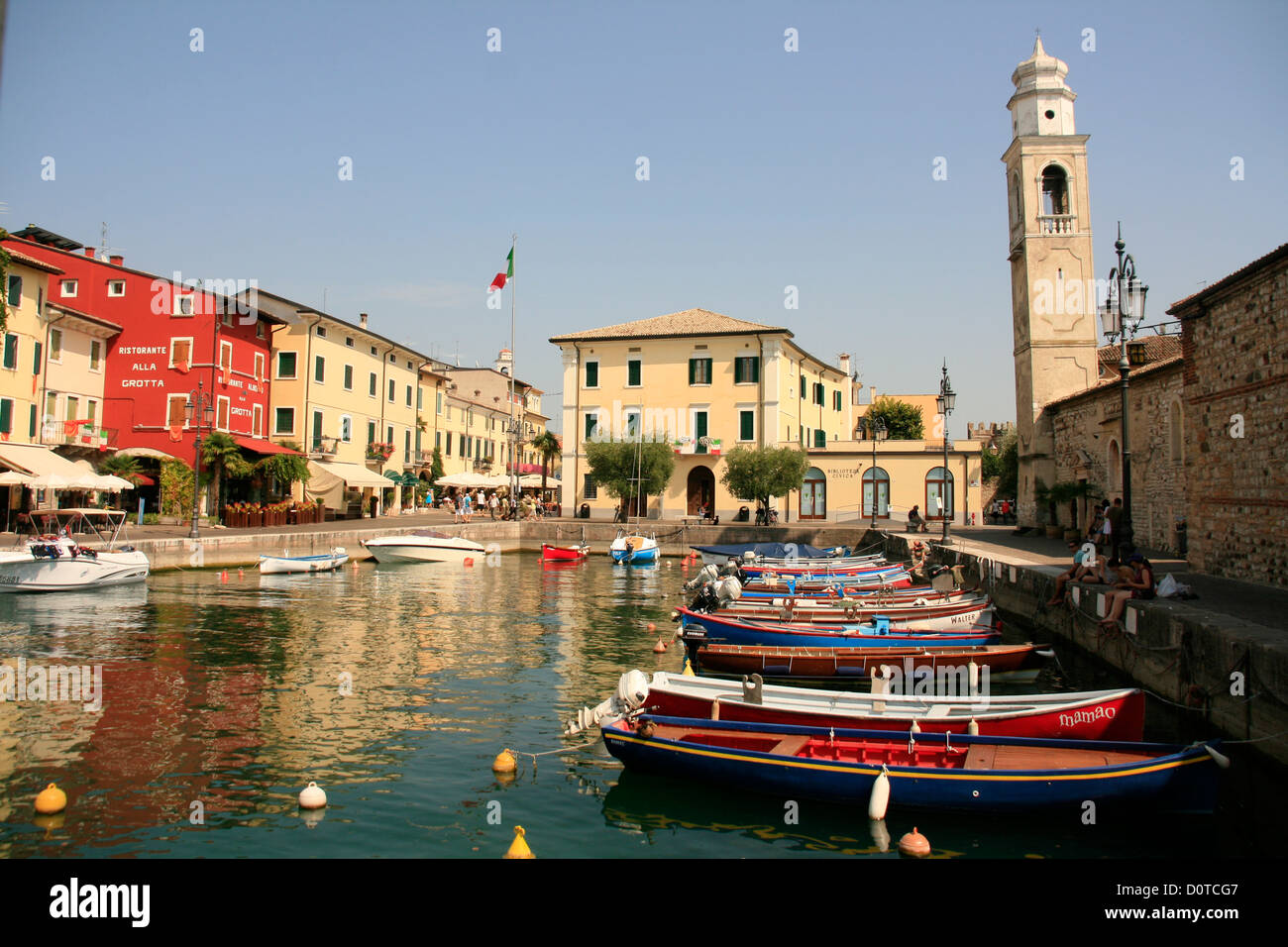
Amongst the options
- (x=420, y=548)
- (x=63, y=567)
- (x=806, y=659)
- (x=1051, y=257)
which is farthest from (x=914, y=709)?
(x=1051, y=257)

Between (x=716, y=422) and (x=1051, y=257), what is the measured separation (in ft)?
70.2

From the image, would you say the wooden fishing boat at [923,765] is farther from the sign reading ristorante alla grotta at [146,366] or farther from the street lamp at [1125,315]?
the sign reading ristorante alla grotta at [146,366]

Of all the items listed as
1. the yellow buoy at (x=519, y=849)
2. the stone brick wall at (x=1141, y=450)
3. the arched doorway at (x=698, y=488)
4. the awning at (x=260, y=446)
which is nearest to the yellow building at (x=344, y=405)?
the awning at (x=260, y=446)

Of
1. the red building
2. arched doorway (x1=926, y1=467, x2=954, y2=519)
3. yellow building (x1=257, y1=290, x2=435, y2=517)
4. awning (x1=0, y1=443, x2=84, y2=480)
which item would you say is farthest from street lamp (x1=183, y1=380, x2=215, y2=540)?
arched doorway (x1=926, y1=467, x2=954, y2=519)

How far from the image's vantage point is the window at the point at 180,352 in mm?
37656

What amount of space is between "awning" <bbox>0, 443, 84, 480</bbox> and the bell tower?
36.3m

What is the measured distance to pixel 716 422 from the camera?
50312 mm

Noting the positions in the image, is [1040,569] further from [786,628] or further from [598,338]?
[598,338]

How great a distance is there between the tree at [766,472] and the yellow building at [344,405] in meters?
20.1

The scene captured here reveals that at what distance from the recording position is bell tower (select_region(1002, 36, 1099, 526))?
3350cm

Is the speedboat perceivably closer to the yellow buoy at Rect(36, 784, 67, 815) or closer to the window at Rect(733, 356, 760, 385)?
the window at Rect(733, 356, 760, 385)

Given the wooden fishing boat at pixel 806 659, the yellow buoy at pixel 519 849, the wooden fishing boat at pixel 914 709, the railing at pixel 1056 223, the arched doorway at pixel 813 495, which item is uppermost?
the railing at pixel 1056 223
